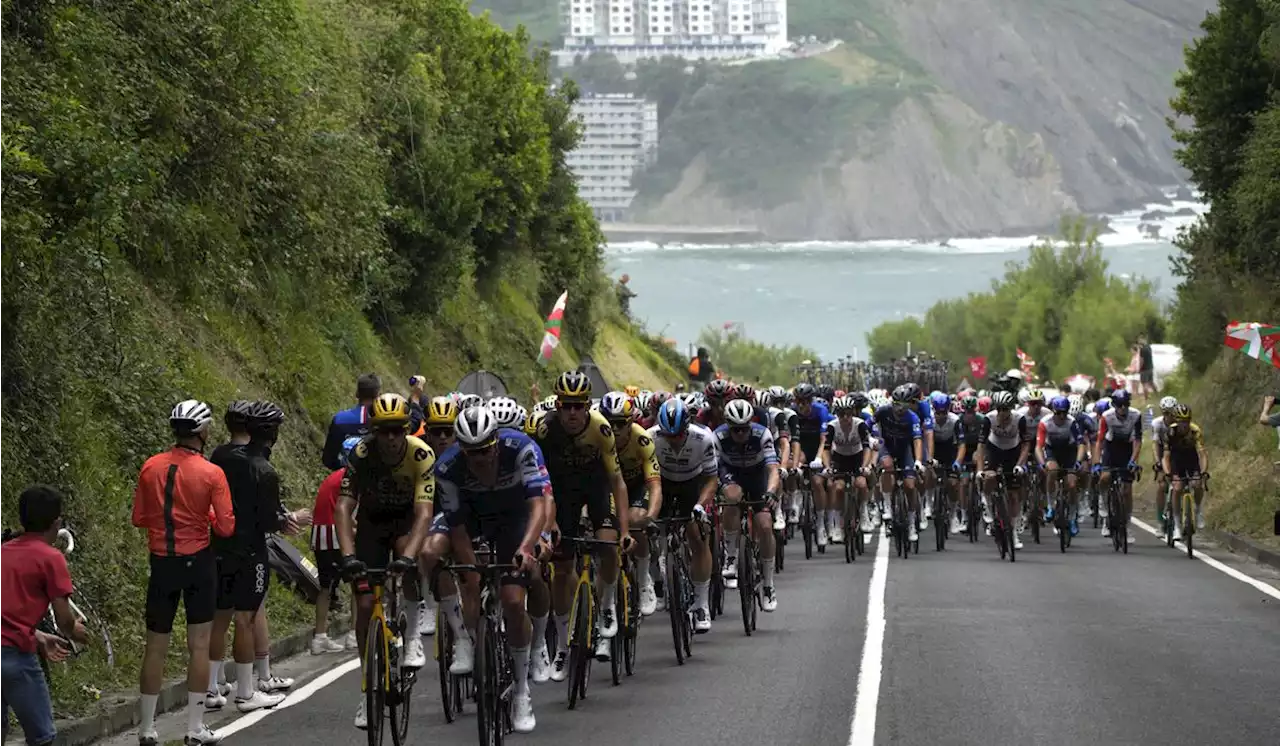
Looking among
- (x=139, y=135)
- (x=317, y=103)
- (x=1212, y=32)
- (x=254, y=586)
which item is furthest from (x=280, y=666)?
(x=1212, y=32)

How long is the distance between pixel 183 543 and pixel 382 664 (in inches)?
54.3

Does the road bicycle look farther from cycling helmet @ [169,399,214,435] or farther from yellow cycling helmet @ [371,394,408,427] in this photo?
cycling helmet @ [169,399,214,435]

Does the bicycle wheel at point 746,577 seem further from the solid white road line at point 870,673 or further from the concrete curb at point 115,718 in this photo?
the concrete curb at point 115,718

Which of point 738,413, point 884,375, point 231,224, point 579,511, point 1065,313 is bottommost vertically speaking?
point 884,375

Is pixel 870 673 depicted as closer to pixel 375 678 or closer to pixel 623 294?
pixel 375 678

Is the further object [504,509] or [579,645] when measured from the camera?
[579,645]

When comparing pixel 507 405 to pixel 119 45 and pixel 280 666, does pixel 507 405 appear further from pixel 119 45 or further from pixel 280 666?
pixel 119 45

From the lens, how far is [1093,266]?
467ft

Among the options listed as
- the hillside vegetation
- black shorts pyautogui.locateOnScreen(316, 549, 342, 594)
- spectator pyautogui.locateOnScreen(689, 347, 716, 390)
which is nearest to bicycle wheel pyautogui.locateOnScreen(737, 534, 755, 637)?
black shorts pyautogui.locateOnScreen(316, 549, 342, 594)

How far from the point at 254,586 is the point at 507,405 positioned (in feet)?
7.25

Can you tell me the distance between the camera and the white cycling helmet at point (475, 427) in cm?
1046

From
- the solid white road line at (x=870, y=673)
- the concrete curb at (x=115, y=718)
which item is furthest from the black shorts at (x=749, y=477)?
the concrete curb at (x=115, y=718)

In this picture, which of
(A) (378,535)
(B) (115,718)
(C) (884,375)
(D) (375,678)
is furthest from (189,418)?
(C) (884,375)

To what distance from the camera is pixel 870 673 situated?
44.2 ft
